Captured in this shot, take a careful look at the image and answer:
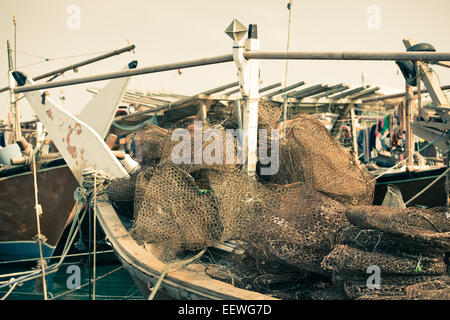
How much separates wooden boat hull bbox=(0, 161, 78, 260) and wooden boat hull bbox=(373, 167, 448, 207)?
5.40m

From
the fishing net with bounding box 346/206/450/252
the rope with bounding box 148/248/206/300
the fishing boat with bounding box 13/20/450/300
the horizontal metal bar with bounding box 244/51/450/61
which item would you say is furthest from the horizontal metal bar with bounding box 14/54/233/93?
the fishing net with bounding box 346/206/450/252

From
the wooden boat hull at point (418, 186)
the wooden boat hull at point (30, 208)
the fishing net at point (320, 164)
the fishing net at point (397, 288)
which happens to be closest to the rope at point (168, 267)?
the fishing net at point (320, 164)

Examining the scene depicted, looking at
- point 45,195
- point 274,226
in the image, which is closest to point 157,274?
point 274,226

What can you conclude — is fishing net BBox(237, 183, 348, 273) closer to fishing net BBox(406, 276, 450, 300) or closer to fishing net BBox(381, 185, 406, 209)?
fishing net BBox(406, 276, 450, 300)

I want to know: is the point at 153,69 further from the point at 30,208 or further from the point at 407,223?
the point at 30,208

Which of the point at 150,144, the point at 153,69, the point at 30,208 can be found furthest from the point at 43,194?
the point at 153,69

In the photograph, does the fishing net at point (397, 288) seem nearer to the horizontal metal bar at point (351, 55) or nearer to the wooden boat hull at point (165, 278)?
the wooden boat hull at point (165, 278)

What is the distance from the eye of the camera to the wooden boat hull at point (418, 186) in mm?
5332

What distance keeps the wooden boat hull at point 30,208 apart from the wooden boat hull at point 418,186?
5.40 m

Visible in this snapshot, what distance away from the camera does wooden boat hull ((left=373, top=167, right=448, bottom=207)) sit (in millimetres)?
5332

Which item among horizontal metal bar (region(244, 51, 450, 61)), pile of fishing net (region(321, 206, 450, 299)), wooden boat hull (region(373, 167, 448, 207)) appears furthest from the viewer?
wooden boat hull (region(373, 167, 448, 207))

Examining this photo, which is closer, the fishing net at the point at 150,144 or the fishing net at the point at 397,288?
the fishing net at the point at 397,288
